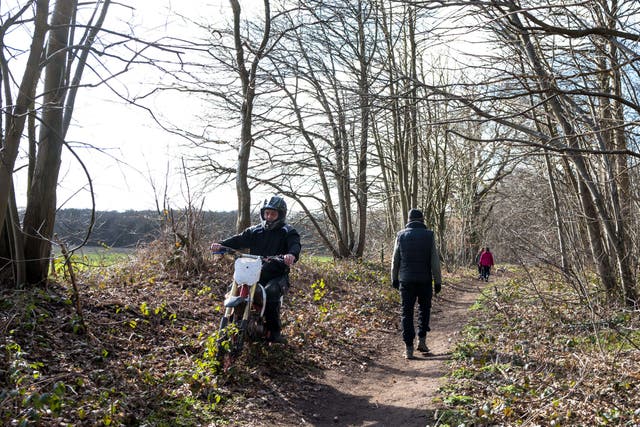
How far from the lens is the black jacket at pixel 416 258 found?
815 cm

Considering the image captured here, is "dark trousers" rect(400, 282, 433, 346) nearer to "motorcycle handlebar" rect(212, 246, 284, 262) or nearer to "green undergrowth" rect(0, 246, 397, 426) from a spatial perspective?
"green undergrowth" rect(0, 246, 397, 426)

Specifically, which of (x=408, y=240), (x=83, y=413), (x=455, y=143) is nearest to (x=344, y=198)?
(x=455, y=143)

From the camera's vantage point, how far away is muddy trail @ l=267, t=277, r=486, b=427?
218 inches

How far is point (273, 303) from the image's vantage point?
705 centimetres

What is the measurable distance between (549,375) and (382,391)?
6.47 feet

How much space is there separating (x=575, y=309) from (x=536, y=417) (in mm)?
4816

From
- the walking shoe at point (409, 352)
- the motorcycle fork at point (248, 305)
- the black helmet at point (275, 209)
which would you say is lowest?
the walking shoe at point (409, 352)

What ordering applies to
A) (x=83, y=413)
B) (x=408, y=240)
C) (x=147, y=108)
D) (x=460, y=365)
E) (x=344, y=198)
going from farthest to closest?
(x=344, y=198) → (x=408, y=240) → (x=460, y=365) → (x=147, y=108) → (x=83, y=413)

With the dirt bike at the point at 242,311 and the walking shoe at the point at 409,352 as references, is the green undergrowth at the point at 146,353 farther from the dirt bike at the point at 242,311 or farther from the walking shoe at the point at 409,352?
the walking shoe at the point at 409,352

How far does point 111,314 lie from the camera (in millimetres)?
7340

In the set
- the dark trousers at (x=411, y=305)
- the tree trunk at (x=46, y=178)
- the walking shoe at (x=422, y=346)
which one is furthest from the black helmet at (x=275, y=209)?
the tree trunk at (x=46, y=178)

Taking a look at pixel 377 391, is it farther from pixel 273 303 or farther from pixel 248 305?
pixel 248 305

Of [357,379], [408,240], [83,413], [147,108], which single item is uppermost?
[147,108]

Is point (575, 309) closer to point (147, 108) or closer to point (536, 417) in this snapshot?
point (536, 417)
